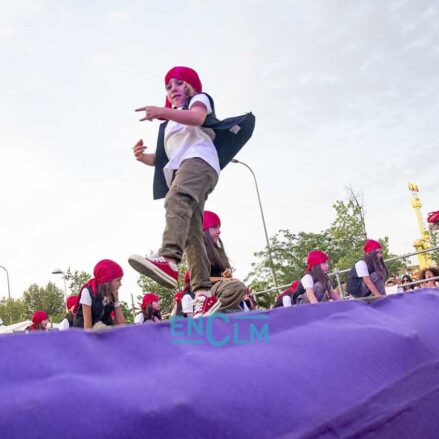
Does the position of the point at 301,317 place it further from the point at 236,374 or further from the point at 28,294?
the point at 28,294

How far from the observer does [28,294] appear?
56.5 m

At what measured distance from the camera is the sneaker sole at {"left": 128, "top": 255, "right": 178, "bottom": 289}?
265 cm

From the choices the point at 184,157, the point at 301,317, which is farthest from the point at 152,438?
the point at 184,157

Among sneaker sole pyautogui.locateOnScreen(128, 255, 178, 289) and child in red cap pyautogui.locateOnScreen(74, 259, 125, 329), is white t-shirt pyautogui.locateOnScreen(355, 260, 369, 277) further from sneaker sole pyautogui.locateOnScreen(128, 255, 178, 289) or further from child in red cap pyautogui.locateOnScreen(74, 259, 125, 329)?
sneaker sole pyautogui.locateOnScreen(128, 255, 178, 289)

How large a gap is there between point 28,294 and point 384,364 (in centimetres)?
5958

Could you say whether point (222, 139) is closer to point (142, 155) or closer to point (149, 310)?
point (142, 155)

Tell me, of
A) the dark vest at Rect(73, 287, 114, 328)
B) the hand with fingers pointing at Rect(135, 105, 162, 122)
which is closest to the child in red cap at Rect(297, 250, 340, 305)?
the dark vest at Rect(73, 287, 114, 328)

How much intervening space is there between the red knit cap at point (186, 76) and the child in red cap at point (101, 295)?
7.30 ft

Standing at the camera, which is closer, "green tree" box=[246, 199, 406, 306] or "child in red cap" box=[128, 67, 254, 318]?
"child in red cap" box=[128, 67, 254, 318]

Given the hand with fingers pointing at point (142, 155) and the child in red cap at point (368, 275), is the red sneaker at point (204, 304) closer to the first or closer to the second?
the hand with fingers pointing at point (142, 155)

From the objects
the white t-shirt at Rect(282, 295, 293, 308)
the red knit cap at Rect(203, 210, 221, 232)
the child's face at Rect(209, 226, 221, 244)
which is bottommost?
the white t-shirt at Rect(282, 295, 293, 308)

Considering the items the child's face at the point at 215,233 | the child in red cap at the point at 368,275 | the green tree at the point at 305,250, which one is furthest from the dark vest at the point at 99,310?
the green tree at the point at 305,250

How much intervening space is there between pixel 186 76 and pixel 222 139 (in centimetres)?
47

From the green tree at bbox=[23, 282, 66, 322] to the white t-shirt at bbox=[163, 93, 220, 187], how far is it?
54.2 meters
